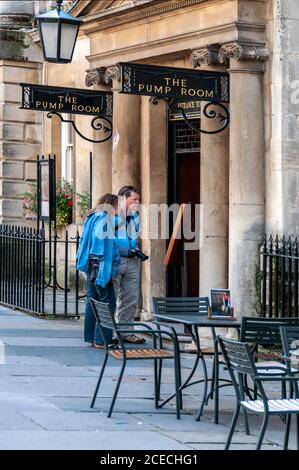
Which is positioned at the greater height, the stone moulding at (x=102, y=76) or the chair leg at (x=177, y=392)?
the stone moulding at (x=102, y=76)

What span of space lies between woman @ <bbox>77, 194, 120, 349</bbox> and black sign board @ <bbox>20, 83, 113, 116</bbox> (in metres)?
2.53

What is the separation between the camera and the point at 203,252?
16.3 meters

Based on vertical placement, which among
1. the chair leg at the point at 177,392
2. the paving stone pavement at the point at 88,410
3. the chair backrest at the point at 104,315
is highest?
the chair backrest at the point at 104,315

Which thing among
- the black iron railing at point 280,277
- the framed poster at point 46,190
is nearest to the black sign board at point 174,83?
the black iron railing at point 280,277

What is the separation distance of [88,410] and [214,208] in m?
5.36

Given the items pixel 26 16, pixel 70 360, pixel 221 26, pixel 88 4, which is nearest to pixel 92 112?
pixel 88 4

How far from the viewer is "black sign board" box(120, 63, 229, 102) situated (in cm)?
1551

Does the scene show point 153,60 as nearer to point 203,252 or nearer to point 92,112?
point 92,112

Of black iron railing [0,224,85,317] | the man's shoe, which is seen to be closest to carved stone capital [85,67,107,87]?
black iron railing [0,224,85,317]

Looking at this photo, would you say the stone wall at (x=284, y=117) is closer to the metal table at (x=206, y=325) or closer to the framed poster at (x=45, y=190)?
the metal table at (x=206, y=325)

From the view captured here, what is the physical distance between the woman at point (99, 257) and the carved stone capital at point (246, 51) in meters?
2.23

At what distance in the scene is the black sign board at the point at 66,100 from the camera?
17250 mm

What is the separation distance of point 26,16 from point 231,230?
9.90 m

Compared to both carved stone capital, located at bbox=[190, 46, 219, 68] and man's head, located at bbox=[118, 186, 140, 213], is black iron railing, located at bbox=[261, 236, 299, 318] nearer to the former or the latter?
man's head, located at bbox=[118, 186, 140, 213]
